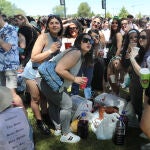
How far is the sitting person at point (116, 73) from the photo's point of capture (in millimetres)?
5848

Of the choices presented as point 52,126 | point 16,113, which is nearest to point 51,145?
point 52,126

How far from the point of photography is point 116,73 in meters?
6.06

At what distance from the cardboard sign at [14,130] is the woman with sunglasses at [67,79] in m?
1.09

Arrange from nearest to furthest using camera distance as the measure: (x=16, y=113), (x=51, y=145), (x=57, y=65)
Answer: (x=16, y=113)
(x=57, y=65)
(x=51, y=145)

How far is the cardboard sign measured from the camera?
10.00ft

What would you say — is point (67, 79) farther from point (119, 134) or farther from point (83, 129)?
point (119, 134)

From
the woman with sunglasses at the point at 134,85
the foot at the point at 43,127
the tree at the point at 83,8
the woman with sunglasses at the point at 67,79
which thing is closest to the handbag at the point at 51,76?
the woman with sunglasses at the point at 67,79

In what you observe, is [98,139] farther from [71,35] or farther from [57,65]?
[71,35]

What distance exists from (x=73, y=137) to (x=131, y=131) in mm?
976

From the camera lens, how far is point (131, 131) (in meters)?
4.91

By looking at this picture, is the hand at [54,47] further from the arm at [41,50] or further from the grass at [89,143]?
the grass at [89,143]

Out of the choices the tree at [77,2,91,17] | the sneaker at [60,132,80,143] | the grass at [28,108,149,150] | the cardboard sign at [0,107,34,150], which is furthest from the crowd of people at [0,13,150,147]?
the tree at [77,2,91,17]

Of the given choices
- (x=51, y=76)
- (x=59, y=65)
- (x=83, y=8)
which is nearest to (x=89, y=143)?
(x=51, y=76)

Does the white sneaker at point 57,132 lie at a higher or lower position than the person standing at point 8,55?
lower
